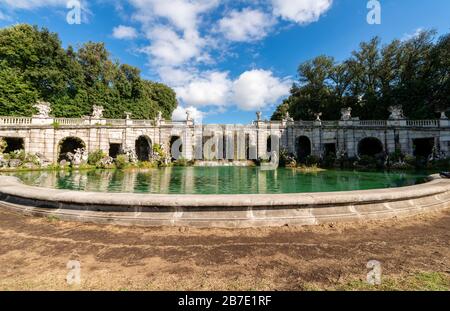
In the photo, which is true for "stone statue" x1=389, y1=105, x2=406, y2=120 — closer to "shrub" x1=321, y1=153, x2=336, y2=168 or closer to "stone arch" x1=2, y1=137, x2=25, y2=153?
"shrub" x1=321, y1=153, x2=336, y2=168

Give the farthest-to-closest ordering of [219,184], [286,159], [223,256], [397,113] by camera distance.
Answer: [286,159]
[397,113]
[219,184]
[223,256]

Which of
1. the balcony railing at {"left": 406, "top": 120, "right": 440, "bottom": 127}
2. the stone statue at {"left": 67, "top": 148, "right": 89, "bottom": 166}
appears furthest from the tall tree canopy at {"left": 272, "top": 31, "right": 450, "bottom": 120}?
the stone statue at {"left": 67, "top": 148, "right": 89, "bottom": 166}

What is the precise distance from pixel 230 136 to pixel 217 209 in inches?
1119

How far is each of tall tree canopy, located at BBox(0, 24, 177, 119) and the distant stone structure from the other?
7808 millimetres

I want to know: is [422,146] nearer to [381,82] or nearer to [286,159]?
[381,82]

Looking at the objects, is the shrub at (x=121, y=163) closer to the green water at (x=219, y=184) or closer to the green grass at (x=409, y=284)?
the green water at (x=219, y=184)

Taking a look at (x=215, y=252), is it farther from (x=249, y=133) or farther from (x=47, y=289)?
(x=249, y=133)

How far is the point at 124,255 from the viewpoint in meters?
3.55

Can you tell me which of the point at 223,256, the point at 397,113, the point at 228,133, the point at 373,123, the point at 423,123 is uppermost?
the point at 397,113

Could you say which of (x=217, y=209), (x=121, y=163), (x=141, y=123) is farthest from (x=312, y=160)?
(x=217, y=209)

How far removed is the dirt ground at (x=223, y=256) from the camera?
9.06 feet

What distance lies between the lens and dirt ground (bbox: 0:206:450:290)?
2762 mm

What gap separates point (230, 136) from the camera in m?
33.0
